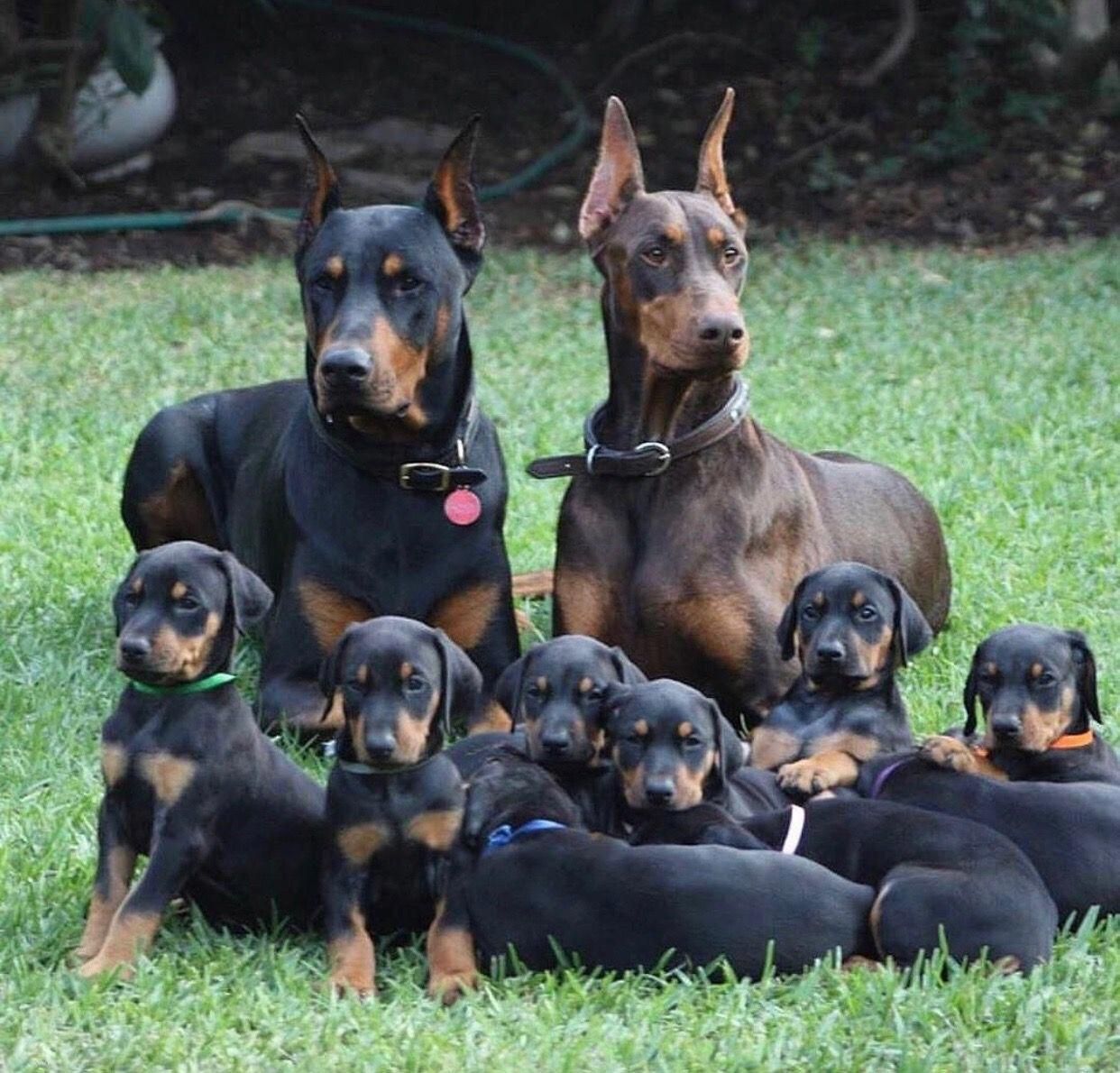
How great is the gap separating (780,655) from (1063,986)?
1.87 m

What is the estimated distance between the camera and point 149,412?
1019 centimetres

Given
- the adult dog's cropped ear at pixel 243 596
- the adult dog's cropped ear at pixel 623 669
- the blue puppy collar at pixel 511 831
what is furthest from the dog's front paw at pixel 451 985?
the adult dog's cropped ear at pixel 623 669

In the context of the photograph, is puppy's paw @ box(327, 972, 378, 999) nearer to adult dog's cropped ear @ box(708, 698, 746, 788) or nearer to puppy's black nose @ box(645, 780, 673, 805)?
puppy's black nose @ box(645, 780, 673, 805)

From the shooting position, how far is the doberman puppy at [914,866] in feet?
15.0

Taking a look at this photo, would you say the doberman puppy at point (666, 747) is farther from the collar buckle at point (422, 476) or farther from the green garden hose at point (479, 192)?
the green garden hose at point (479, 192)

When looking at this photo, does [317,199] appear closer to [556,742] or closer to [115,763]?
[556,742]

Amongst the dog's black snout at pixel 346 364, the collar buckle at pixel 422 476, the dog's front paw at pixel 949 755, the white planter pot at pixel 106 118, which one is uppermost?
the white planter pot at pixel 106 118

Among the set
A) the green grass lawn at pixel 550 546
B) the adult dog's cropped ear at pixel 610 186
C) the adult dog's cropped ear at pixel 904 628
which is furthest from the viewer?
the adult dog's cropped ear at pixel 610 186

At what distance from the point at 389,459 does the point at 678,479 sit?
0.82 m

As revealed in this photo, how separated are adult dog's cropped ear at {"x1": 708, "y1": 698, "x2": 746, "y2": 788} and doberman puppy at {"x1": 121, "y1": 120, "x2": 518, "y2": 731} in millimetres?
1354

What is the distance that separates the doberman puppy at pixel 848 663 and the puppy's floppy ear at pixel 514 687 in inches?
27.6

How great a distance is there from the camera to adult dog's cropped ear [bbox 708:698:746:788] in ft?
17.0

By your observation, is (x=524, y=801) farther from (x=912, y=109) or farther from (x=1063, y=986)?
(x=912, y=109)

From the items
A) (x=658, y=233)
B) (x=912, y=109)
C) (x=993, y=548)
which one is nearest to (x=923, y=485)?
(x=993, y=548)
